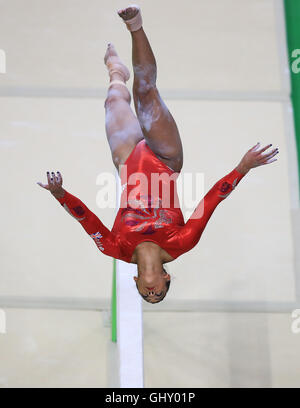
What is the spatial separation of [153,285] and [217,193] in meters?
0.40

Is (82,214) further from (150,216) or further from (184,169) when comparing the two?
(184,169)

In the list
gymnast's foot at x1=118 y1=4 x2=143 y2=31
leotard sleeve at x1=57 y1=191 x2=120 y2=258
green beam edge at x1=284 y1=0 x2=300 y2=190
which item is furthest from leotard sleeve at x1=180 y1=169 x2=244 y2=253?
green beam edge at x1=284 y1=0 x2=300 y2=190

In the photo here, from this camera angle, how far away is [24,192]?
3.85m

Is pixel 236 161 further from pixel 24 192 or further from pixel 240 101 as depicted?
pixel 24 192

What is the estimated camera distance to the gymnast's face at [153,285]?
221cm

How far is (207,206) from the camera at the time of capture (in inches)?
88.0

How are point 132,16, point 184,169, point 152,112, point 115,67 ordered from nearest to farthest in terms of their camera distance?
point 132,16, point 152,112, point 115,67, point 184,169

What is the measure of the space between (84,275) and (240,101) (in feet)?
5.07

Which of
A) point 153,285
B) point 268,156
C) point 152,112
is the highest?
point 152,112

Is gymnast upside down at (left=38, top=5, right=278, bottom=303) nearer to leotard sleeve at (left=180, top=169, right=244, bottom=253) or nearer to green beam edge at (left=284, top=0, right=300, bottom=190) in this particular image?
leotard sleeve at (left=180, top=169, right=244, bottom=253)

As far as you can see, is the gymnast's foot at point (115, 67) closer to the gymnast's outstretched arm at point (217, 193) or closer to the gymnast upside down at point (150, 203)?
the gymnast upside down at point (150, 203)

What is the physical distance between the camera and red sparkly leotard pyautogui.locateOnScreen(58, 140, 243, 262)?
2.23 metres

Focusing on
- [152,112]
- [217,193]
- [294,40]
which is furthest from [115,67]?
[294,40]
